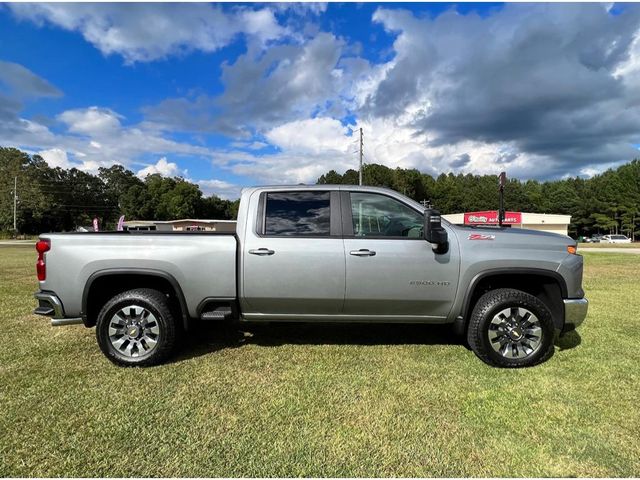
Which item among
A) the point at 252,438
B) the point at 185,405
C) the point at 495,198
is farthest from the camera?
the point at 495,198

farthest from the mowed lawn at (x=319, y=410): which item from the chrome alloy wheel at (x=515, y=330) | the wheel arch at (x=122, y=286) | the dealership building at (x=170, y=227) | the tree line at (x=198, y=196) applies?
the tree line at (x=198, y=196)

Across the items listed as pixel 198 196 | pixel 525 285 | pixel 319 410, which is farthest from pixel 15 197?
pixel 525 285

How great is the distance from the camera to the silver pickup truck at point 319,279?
4.07 metres

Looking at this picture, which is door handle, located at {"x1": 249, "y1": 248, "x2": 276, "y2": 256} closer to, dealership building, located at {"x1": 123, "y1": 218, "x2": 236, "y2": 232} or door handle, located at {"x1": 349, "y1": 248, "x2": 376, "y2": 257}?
dealership building, located at {"x1": 123, "y1": 218, "x2": 236, "y2": 232}

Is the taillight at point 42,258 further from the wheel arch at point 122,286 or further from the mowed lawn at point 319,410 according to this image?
the mowed lawn at point 319,410

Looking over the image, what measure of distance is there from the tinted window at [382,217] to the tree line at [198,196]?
66856 millimetres


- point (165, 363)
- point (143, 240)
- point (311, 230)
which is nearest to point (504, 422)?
point (311, 230)

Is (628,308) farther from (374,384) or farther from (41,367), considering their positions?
(41,367)

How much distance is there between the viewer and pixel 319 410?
321 centimetres

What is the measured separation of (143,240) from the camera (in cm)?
416

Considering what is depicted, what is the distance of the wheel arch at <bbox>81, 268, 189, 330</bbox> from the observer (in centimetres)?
409

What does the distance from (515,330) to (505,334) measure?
106mm

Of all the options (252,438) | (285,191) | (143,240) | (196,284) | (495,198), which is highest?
(495,198)

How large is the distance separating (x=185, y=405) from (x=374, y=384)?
5.38 feet
